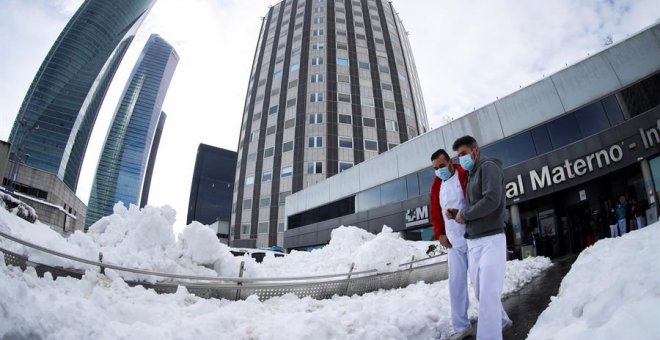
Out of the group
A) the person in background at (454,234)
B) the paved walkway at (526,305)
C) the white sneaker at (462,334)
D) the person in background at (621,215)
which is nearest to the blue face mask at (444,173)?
the person in background at (454,234)

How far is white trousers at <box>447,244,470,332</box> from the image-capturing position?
3.62 m

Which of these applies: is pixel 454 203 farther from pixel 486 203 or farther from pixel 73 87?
pixel 73 87

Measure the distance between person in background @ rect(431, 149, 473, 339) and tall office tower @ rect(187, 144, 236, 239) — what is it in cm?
14966

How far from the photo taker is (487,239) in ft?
10.5

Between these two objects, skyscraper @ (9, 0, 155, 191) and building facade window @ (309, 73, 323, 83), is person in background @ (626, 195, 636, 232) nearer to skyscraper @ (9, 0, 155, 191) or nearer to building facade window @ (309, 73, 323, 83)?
building facade window @ (309, 73, 323, 83)

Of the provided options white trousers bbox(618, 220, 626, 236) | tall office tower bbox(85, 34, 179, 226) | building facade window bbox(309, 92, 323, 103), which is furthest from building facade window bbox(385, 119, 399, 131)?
Result: tall office tower bbox(85, 34, 179, 226)

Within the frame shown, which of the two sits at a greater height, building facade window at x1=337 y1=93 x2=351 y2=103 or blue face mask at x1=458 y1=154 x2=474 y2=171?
building facade window at x1=337 y1=93 x2=351 y2=103

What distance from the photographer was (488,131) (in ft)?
64.4

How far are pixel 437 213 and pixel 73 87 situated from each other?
400 ft

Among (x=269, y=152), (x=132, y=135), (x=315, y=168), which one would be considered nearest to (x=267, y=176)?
(x=269, y=152)

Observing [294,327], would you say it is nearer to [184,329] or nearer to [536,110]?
[184,329]

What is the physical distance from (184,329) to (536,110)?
64.4 ft

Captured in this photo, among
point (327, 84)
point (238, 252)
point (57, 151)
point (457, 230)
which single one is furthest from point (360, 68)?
point (57, 151)

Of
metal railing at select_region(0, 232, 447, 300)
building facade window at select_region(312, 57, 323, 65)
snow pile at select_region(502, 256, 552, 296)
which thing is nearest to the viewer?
metal railing at select_region(0, 232, 447, 300)
